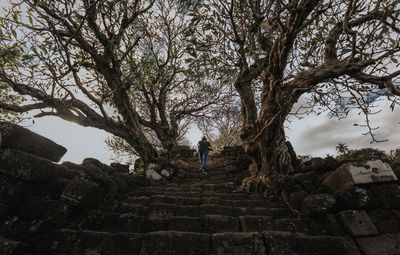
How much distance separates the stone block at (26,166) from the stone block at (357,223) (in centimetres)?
403

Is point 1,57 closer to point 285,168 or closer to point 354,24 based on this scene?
point 285,168

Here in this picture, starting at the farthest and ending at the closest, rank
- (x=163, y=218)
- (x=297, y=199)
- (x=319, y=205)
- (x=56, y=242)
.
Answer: (x=297, y=199)
(x=163, y=218)
(x=319, y=205)
(x=56, y=242)

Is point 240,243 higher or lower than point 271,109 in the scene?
lower

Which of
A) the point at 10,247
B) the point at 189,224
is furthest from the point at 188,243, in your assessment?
the point at 10,247

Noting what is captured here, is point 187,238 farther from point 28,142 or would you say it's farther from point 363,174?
→ point 363,174

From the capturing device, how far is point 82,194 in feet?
7.36

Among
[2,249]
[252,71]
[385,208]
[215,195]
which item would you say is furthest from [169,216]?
[252,71]

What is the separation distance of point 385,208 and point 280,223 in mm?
1402

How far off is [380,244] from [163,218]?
9.23 feet

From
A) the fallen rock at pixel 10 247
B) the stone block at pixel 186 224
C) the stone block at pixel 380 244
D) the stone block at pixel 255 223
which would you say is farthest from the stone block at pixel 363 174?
the fallen rock at pixel 10 247

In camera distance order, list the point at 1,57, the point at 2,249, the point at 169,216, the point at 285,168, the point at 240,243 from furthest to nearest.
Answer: the point at 285,168 < the point at 1,57 < the point at 169,216 < the point at 240,243 < the point at 2,249

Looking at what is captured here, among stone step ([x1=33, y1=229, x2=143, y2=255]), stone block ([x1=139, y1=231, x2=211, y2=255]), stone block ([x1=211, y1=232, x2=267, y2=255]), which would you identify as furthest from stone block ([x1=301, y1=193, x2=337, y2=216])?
stone step ([x1=33, y1=229, x2=143, y2=255])

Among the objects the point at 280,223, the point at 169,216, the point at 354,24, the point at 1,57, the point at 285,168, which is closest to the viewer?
Answer: the point at 280,223

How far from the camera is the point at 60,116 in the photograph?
4.72 metres
